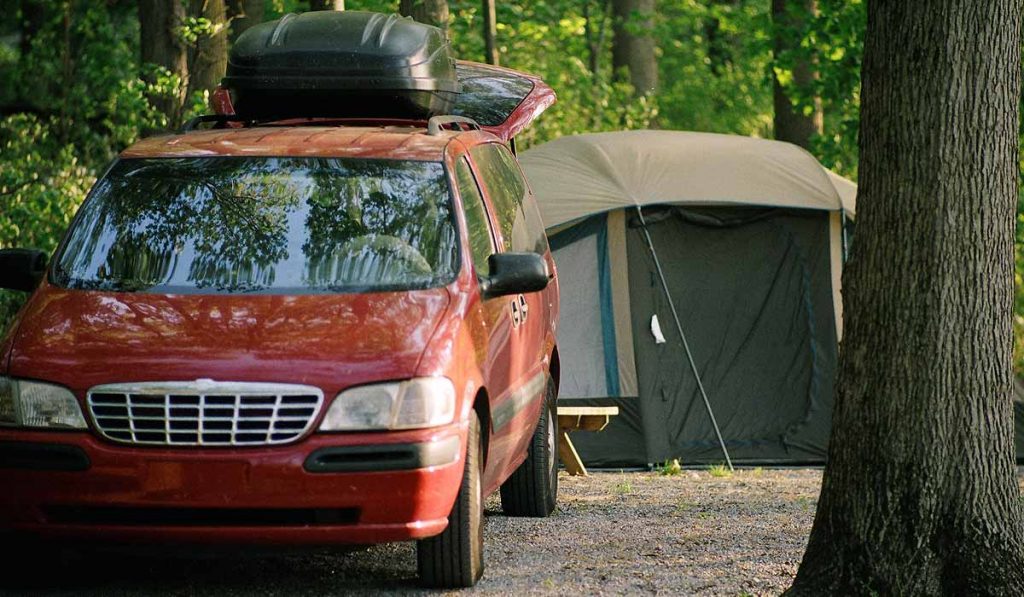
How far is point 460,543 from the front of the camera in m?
5.65

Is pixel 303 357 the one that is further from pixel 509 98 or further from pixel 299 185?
pixel 509 98

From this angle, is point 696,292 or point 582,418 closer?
point 582,418

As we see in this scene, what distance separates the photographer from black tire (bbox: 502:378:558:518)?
7805 millimetres

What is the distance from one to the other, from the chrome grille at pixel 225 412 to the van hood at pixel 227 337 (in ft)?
0.14

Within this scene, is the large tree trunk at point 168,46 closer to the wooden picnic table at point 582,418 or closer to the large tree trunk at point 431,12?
the large tree trunk at point 431,12

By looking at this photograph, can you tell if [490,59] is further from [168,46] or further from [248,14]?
[168,46]

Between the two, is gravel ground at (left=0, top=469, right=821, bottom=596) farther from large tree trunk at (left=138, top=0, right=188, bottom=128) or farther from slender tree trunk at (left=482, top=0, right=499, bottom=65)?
slender tree trunk at (left=482, top=0, right=499, bottom=65)

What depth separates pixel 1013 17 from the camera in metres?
5.26

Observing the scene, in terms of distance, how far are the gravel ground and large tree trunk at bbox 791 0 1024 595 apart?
2.78 ft

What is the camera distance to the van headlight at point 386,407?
5168 millimetres

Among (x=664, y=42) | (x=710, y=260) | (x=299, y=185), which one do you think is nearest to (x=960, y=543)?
(x=299, y=185)

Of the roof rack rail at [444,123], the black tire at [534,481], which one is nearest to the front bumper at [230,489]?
the roof rack rail at [444,123]

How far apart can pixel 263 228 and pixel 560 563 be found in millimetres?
1898

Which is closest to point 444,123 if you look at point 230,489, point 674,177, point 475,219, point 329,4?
point 475,219
